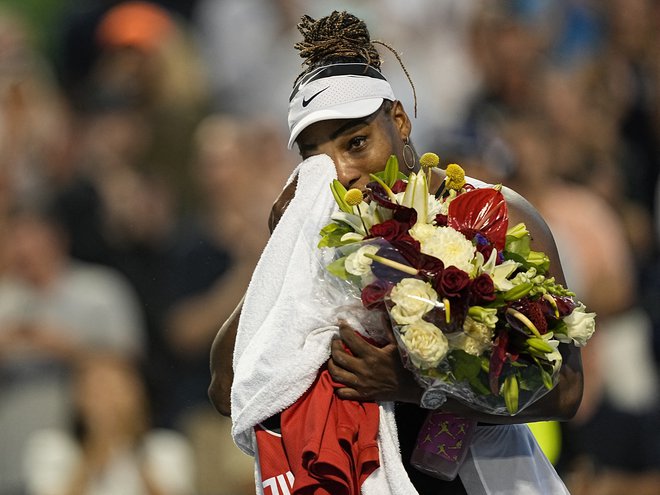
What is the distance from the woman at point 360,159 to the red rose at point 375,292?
129 millimetres

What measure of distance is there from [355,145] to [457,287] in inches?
21.5

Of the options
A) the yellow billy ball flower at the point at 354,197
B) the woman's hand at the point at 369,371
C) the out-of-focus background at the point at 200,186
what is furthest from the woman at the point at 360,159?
the out-of-focus background at the point at 200,186

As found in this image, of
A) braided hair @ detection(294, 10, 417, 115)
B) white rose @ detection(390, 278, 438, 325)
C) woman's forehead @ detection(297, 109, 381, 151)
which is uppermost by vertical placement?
braided hair @ detection(294, 10, 417, 115)

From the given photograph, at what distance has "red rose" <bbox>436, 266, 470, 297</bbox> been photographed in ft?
8.23

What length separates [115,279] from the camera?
6027 millimetres

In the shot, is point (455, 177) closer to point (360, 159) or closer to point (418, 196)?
point (418, 196)

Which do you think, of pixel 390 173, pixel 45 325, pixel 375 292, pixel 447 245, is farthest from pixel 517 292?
pixel 45 325

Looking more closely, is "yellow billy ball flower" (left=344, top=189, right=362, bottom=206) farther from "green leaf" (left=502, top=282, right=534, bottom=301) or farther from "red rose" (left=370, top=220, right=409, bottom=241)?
"green leaf" (left=502, top=282, right=534, bottom=301)

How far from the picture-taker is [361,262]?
2598 millimetres

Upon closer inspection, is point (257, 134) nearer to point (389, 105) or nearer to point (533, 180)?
point (533, 180)

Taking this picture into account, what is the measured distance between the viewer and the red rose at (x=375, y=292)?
2584 mm

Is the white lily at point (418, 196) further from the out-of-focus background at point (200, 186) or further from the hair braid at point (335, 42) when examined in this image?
the out-of-focus background at point (200, 186)

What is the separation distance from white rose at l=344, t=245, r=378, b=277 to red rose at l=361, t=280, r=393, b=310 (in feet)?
0.10

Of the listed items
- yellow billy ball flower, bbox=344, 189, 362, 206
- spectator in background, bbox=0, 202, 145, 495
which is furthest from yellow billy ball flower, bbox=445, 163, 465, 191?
spectator in background, bbox=0, 202, 145, 495
